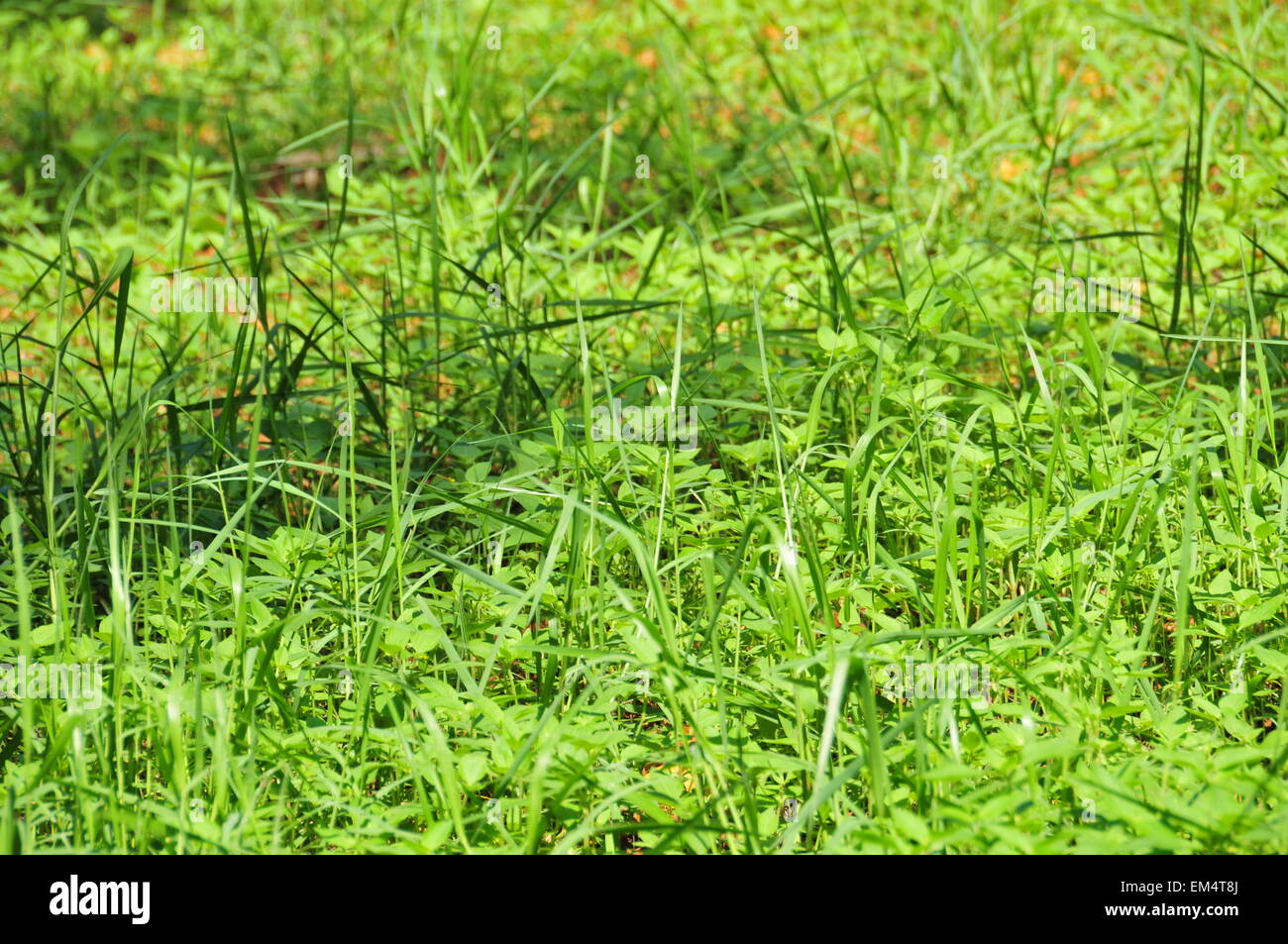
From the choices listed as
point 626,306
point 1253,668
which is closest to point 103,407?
point 626,306

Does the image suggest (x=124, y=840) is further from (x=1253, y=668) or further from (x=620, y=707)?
(x=1253, y=668)

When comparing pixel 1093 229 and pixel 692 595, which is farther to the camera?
pixel 1093 229

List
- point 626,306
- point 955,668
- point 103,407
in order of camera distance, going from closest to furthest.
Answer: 1. point 955,668
2. point 103,407
3. point 626,306

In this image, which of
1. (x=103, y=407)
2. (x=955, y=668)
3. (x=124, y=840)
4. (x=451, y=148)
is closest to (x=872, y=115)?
(x=451, y=148)

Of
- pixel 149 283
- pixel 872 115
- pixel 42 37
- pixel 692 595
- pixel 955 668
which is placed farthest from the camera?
pixel 42 37

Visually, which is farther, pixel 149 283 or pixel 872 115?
pixel 872 115

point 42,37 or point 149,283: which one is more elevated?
point 42,37

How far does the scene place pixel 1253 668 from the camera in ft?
6.59

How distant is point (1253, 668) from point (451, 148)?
9.89ft

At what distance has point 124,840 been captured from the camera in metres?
1.64
